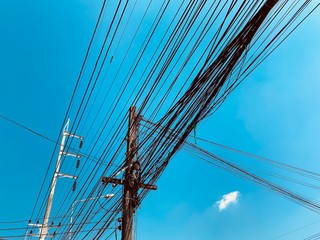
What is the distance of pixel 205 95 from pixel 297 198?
5.17 meters

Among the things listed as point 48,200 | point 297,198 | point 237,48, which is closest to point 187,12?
point 237,48

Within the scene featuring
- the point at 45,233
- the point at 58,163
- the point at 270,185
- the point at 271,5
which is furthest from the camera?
the point at 58,163

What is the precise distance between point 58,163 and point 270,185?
13671 mm

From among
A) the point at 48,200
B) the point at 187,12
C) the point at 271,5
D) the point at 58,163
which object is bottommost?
the point at 271,5

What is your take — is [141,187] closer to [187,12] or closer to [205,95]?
[205,95]

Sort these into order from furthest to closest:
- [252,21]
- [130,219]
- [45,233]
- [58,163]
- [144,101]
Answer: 1. [58,163]
2. [45,233]
3. [130,219]
4. [144,101]
5. [252,21]

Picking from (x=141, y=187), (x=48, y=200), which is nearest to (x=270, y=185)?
(x=141, y=187)

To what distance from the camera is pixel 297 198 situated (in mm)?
8250

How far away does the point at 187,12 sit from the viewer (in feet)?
14.5

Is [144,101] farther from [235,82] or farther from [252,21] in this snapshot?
[252,21]

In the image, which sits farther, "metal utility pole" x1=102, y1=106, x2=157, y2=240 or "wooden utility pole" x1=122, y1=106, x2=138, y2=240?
"metal utility pole" x1=102, y1=106, x2=157, y2=240

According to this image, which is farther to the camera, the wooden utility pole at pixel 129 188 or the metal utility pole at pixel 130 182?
the metal utility pole at pixel 130 182

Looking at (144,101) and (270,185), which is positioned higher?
(144,101)

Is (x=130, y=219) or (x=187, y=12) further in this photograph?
(x=130, y=219)
